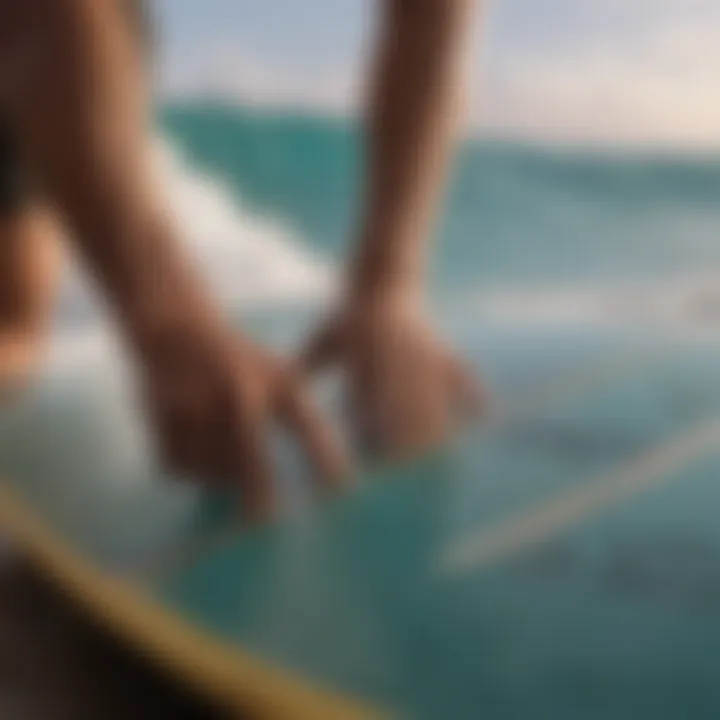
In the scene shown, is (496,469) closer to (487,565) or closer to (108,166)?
(487,565)

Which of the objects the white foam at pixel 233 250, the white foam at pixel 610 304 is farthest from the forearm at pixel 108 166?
the white foam at pixel 610 304

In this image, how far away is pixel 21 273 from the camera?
0.58 m

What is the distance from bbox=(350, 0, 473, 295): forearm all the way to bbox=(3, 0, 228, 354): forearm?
72mm

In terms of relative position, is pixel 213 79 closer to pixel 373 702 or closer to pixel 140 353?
pixel 140 353

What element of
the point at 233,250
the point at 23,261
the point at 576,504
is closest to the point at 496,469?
the point at 576,504

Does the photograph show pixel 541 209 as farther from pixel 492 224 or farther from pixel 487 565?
pixel 487 565

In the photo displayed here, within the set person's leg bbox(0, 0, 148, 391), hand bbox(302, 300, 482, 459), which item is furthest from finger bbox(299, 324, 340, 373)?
person's leg bbox(0, 0, 148, 391)

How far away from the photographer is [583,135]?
47 centimetres

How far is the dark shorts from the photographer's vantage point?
1.62 feet

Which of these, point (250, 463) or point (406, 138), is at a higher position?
point (406, 138)

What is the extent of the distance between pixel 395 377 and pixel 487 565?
8cm

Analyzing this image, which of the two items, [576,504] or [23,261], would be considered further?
[23,261]

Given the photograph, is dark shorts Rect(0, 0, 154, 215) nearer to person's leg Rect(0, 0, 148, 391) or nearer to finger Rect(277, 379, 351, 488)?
person's leg Rect(0, 0, 148, 391)

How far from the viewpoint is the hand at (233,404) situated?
19.1 inches
